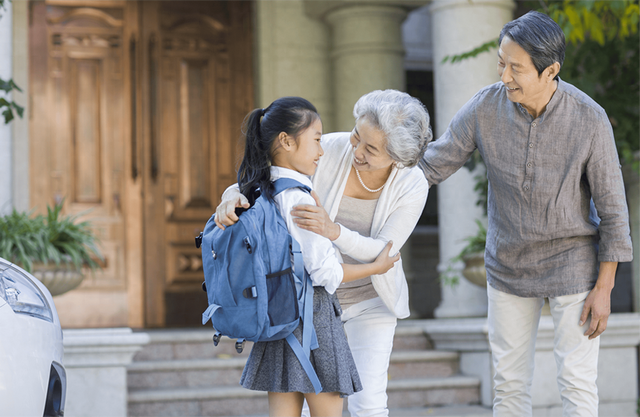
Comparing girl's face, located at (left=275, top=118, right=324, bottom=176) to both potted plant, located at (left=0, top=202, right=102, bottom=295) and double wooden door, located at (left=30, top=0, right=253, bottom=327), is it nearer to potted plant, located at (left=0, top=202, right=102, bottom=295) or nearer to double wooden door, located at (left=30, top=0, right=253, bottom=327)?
potted plant, located at (left=0, top=202, right=102, bottom=295)

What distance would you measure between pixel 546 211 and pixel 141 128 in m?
4.40

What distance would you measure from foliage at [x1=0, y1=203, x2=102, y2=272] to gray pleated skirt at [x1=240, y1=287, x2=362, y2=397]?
268 centimetres

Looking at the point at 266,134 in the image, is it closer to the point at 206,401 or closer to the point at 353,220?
the point at 353,220

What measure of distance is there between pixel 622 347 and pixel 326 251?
3153mm

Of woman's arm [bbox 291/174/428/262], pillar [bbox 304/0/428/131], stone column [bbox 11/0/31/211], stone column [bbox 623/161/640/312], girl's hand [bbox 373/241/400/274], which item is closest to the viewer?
woman's arm [bbox 291/174/428/262]

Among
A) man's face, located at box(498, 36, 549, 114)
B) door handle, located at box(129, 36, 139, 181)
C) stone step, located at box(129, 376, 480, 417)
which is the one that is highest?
door handle, located at box(129, 36, 139, 181)

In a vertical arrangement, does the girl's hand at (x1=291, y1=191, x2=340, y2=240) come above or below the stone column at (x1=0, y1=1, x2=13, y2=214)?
below

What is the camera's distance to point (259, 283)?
1852 mm

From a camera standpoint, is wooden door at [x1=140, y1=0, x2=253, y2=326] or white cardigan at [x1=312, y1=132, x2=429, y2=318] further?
wooden door at [x1=140, y1=0, x2=253, y2=326]

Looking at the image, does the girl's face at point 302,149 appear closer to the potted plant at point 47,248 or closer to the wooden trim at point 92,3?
the potted plant at point 47,248

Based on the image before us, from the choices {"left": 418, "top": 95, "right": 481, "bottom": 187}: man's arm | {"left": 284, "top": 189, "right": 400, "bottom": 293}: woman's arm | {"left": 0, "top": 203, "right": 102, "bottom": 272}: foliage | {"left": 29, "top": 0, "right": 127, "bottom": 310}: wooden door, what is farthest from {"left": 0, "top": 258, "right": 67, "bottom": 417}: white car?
{"left": 29, "top": 0, "right": 127, "bottom": 310}: wooden door

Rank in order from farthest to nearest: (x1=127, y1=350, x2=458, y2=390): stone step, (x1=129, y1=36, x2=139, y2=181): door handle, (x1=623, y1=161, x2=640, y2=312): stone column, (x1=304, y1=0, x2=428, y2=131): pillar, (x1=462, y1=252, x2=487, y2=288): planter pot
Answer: (x1=304, y1=0, x2=428, y2=131): pillar, (x1=129, y1=36, x2=139, y2=181): door handle, (x1=623, y1=161, x2=640, y2=312): stone column, (x1=462, y1=252, x2=487, y2=288): planter pot, (x1=127, y1=350, x2=458, y2=390): stone step

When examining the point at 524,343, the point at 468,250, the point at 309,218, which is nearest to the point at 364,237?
the point at 309,218

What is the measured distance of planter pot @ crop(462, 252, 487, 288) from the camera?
4.84 m
